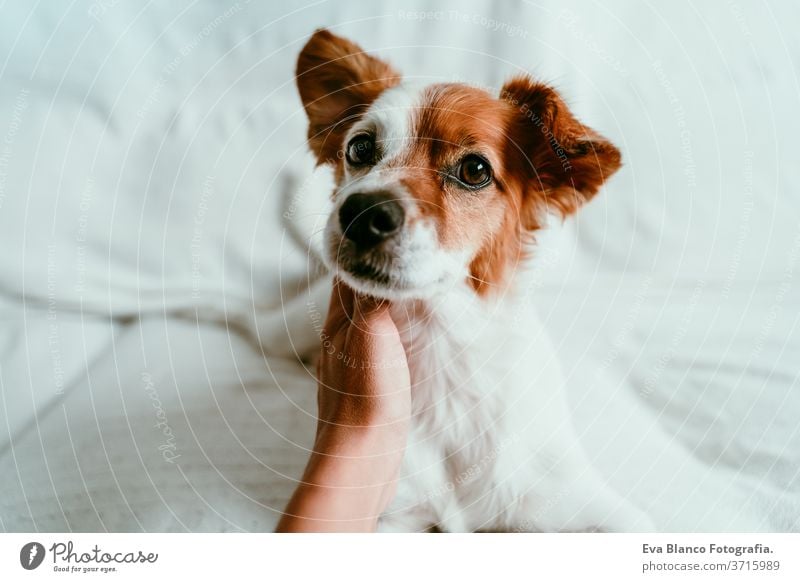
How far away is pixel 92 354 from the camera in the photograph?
3.63 feet

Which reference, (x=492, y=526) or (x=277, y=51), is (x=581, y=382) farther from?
(x=277, y=51)

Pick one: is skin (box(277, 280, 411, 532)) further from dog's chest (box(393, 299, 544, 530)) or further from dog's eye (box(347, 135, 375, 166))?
dog's eye (box(347, 135, 375, 166))

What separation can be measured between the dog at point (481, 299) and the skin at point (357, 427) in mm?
45

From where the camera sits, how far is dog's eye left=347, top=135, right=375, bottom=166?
0.85 metres

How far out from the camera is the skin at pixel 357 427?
81 centimetres

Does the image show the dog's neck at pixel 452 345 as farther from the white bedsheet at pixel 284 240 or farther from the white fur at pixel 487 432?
the white bedsheet at pixel 284 240

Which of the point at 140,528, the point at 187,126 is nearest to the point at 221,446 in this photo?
the point at 140,528
